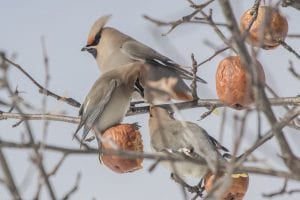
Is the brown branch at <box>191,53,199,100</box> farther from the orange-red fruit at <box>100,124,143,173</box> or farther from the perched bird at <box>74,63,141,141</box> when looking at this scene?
the perched bird at <box>74,63,141,141</box>

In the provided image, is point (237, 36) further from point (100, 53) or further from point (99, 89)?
point (100, 53)

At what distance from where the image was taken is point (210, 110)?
2916mm

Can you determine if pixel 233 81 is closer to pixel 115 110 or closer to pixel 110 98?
pixel 115 110

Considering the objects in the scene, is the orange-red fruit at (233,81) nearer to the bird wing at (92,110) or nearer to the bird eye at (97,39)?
the bird wing at (92,110)

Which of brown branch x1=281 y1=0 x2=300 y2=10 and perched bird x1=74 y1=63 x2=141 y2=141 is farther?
perched bird x1=74 y1=63 x2=141 y2=141

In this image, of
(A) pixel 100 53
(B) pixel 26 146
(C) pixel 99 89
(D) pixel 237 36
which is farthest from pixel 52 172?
(A) pixel 100 53

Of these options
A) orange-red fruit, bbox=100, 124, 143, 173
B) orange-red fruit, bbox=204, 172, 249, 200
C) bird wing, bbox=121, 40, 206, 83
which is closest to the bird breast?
orange-red fruit, bbox=100, 124, 143, 173

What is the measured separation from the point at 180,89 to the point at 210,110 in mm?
490

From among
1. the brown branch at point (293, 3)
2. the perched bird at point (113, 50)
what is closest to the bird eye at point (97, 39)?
the perched bird at point (113, 50)

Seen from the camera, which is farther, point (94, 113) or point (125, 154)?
point (94, 113)

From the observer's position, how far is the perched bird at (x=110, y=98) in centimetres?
333

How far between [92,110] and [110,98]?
123mm

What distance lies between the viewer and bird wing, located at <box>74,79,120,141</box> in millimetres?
3232

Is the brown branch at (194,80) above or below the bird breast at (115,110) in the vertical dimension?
above
